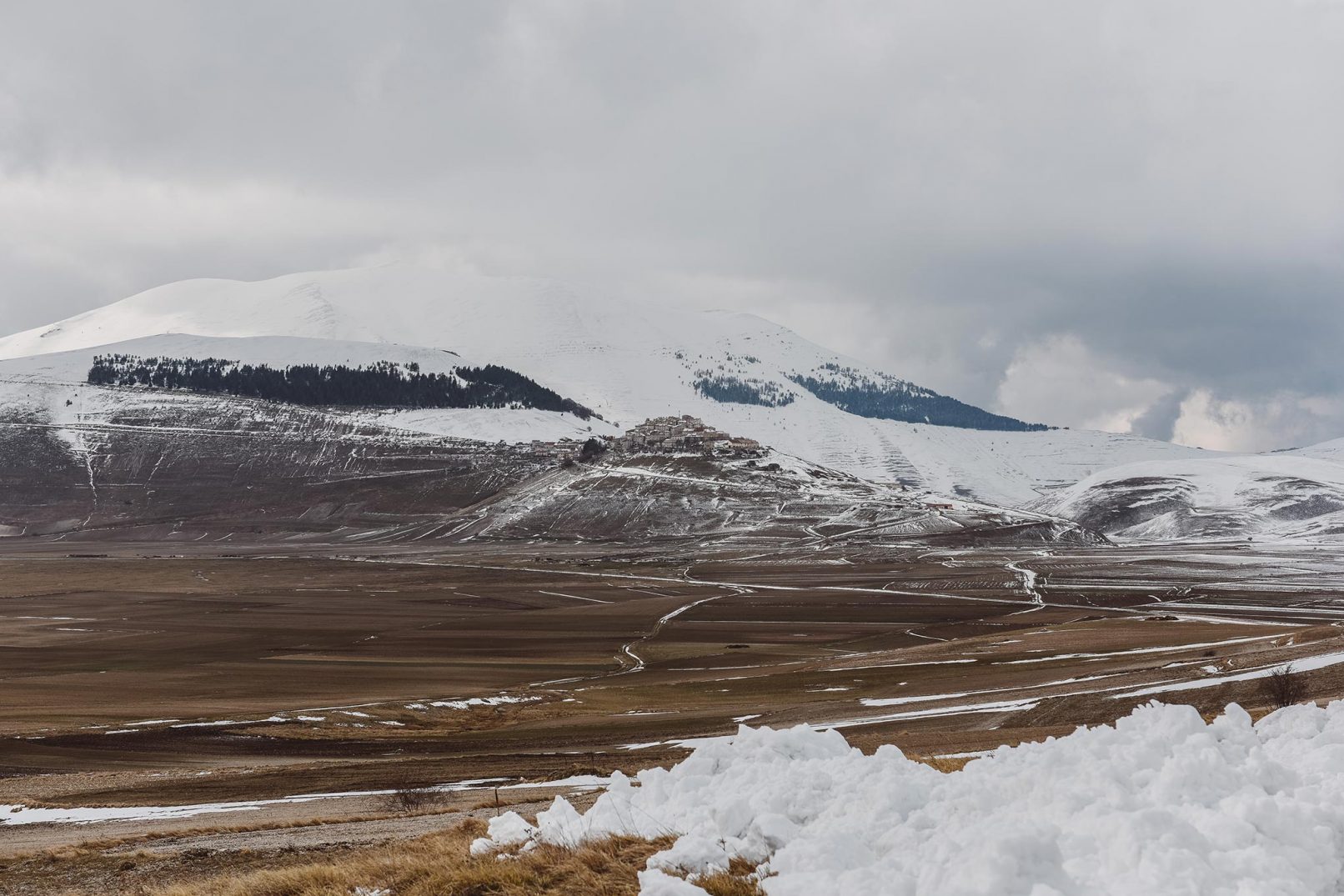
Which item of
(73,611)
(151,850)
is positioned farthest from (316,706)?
(73,611)

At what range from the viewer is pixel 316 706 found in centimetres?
4900

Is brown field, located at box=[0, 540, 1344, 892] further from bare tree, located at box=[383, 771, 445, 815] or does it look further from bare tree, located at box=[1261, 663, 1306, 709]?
bare tree, located at box=[1261, 663, 1306, 709]

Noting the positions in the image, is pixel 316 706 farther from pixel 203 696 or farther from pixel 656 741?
pixel 656 741

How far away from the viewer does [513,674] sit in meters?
62.7

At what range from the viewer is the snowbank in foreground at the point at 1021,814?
9844 millimetres

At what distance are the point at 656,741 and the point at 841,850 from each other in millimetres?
23146

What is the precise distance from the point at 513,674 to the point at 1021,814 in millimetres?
53653

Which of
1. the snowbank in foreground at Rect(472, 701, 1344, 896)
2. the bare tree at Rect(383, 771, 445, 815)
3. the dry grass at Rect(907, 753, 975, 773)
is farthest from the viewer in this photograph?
the bare tree at Rect(383, 771, 445, 815)

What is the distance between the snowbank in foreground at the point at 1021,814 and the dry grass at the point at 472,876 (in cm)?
42

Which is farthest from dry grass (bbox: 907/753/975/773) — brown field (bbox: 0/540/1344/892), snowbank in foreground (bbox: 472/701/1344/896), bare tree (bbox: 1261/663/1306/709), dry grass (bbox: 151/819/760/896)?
bare tree (bbox: 1261/663/1306/709)

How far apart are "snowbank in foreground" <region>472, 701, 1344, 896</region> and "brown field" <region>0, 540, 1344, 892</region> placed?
719 centimetres

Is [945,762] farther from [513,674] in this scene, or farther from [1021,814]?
[513,674]

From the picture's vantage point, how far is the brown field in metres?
28.6

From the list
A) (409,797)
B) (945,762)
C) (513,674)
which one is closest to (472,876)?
(945,762)
